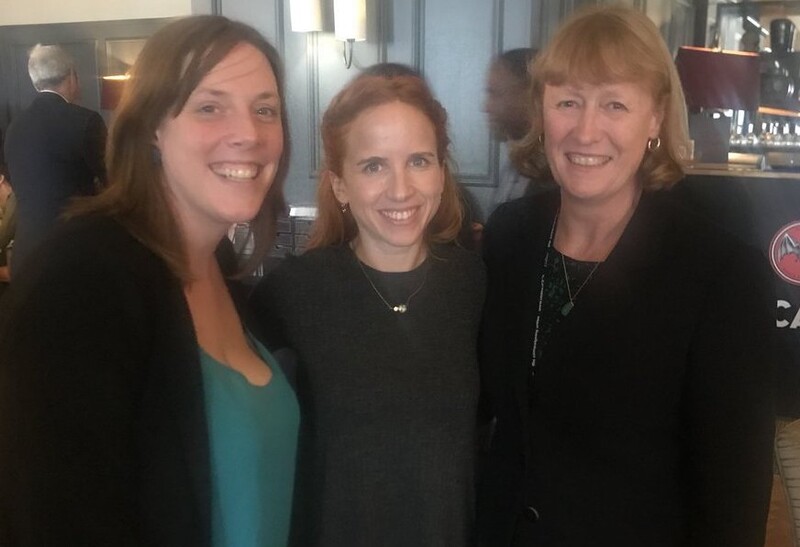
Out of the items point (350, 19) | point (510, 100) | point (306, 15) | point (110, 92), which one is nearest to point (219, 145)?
point (510, 100)

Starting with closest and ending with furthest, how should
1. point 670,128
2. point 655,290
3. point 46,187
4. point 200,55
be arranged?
point 200,55 → point 655,290 → point 670,128 → point 46,187

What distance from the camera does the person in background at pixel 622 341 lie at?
121 cm

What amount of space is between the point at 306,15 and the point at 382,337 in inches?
112

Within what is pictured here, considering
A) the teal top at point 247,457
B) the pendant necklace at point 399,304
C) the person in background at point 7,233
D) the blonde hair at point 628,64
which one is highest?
the blonde hair at point 628,64

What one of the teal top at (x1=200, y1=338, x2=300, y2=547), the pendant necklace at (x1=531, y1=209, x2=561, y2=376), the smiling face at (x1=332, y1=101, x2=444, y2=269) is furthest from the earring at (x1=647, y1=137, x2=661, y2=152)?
the teal top at (x1=200, y1=338, x2=300, y2=547)

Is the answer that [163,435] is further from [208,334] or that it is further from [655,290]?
[655,290]

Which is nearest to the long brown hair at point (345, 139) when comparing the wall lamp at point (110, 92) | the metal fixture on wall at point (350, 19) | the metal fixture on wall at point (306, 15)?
the metal fixture on wall at point (350, 19)

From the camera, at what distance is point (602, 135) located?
4.38 ft

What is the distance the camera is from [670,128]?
Result: 140 cm

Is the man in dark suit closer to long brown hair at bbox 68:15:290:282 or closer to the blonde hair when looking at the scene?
long brown hair at bbox 68:15:290:282

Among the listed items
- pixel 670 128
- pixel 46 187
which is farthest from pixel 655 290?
pixel 46 187

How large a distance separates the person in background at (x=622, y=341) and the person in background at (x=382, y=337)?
0.29 feet

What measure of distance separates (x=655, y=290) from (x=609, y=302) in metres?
0.08

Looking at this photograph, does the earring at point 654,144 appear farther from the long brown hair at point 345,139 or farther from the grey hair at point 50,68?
the grey hair at point 50,68
